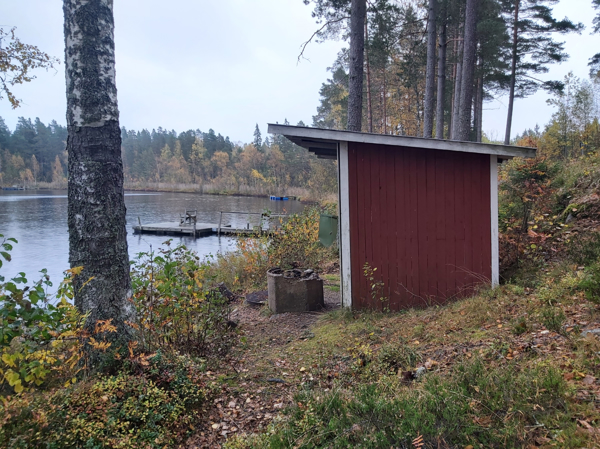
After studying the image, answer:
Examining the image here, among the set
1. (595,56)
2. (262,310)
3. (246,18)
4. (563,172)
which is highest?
(595,56)

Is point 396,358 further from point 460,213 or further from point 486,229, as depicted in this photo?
point 486,229

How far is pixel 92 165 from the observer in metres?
2.87

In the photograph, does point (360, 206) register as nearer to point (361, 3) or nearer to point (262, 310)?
point (262, 310)

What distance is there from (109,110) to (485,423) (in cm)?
331

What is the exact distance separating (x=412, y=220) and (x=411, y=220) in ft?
0.05

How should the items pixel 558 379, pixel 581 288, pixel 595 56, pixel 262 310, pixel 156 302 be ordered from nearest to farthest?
pixel 558 379 → pixel 156 302 → pixel 581 288 → pixel 262 310 → pixel 595 56

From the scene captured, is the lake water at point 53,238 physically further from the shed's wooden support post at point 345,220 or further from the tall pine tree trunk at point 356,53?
the tall pine tree trunk at point 356,53

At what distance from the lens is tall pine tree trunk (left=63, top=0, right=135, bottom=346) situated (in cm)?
286

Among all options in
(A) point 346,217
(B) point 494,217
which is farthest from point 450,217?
(A) point 346,217

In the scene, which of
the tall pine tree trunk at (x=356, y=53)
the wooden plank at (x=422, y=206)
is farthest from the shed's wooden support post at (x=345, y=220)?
the tall pine tree trunk at (x=356, y=53)

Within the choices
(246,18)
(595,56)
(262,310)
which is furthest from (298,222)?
(595,56)

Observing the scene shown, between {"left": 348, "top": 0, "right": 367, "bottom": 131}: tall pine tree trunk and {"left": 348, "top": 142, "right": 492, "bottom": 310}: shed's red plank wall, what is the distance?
157 inches

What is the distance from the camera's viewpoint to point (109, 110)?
2.96m

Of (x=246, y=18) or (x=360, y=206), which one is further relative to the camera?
(x=246, y=18)
